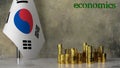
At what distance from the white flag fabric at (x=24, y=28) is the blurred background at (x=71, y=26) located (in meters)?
0.16

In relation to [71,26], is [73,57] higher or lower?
lower

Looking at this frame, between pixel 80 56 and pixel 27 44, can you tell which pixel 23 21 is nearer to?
pixel 27 44

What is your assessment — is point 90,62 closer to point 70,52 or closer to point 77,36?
point 70,52

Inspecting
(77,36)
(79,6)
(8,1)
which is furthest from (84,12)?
(8,1)

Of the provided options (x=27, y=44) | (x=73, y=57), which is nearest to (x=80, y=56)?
(x=73, y=57)

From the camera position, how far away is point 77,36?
6.57 ft

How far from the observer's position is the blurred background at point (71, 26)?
6.52ft

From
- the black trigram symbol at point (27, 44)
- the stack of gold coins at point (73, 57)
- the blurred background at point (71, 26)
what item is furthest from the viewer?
the blurred background at point (71, 26)

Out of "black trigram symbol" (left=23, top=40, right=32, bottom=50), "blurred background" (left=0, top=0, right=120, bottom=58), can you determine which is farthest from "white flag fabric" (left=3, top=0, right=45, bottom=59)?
"blurred background" (left=0, top=0, right=120, bottom=58)

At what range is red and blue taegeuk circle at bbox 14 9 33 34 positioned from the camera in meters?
1.75

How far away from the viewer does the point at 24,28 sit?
175cm

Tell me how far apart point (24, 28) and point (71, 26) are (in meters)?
0.39

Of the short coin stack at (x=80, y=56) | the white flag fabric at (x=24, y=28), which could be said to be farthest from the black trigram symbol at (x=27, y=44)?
the short coin stack at (x=80, y=56)

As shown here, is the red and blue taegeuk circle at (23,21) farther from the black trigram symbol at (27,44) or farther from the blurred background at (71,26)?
the blurred background at (71,26)
